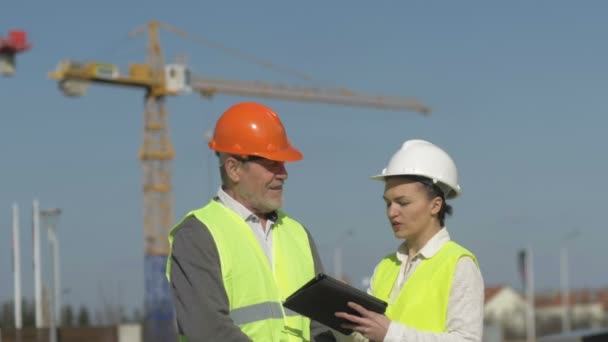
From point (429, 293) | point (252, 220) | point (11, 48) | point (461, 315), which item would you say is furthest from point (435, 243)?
point (11, 48)

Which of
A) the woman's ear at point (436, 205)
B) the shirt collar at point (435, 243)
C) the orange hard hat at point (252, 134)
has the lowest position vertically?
the shirt collar at point (435, 243)

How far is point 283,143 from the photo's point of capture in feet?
17.3

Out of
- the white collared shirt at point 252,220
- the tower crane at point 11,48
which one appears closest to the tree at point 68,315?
the tower crane at point 11,48

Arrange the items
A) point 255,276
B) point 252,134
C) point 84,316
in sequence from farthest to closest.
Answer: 1. point 84,316
2. point 252,134
3. point 255,276

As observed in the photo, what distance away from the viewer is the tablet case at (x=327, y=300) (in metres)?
4.80

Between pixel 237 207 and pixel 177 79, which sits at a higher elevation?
pixel 177 79

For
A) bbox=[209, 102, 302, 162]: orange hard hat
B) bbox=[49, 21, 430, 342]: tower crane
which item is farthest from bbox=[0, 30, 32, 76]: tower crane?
bbox=[209, 102, 302, 162]: orange hard hat

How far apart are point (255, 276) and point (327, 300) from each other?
0.33 metres

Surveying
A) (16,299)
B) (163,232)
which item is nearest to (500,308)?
(163,232)

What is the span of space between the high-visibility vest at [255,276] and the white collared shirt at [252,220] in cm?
3

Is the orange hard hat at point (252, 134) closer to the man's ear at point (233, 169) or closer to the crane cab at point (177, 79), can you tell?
the man's ear at point (233, 169)

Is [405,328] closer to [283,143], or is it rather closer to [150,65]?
[283,143]

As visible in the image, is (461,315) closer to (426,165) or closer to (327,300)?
(327,300)

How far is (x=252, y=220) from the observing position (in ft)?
17.3
